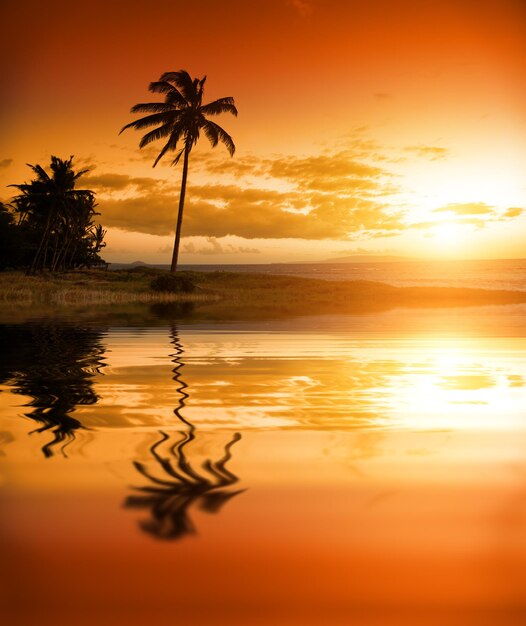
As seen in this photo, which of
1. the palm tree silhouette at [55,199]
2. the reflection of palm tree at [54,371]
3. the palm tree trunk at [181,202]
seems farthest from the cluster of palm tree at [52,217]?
the reflection of palm tree at [54,371]

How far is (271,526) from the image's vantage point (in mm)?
3996

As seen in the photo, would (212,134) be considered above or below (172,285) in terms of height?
above

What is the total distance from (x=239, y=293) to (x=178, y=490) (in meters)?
37.3

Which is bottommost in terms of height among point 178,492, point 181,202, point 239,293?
point 178,492

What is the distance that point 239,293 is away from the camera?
137 feet

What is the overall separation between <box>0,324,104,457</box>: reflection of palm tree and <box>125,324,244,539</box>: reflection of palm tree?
1006 mm

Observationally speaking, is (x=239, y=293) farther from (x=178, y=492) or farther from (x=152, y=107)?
(x=178, y=492)

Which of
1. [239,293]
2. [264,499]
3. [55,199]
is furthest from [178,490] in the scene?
[55,199]

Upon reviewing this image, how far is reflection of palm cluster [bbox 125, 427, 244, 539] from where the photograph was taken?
158 inches

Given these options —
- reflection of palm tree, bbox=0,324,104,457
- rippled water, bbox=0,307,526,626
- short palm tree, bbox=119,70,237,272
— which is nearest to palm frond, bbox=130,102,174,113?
short palm tree, bbox=119,70,237,272

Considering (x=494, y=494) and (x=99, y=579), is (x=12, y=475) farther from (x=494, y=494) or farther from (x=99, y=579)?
(x=494, y=494)

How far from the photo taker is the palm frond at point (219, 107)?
44.5 metres

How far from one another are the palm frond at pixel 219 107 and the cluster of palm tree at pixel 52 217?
1497cm

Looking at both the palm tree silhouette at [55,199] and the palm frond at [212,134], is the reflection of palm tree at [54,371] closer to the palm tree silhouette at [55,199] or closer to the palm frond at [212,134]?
the palm frond at [212,134]
